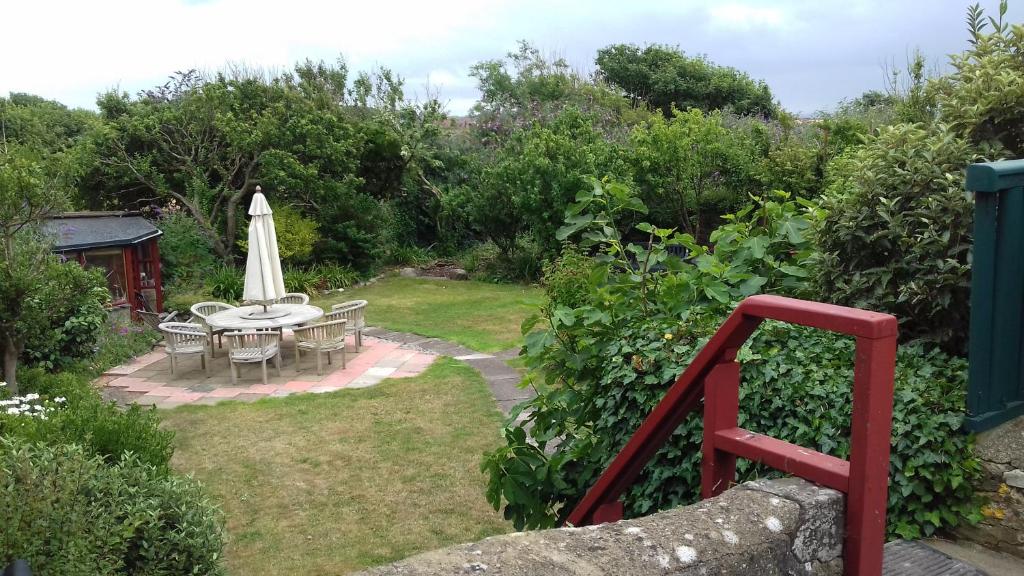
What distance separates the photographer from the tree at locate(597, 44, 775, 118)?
26109 mm

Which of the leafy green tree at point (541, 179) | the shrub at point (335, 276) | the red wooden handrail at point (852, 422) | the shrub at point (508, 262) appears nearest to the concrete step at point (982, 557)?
the red wooden handrail at point (852, 422)

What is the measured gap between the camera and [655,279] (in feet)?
12.8

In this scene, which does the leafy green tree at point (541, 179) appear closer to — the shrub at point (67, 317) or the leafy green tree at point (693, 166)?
the leafy green tree at point (693, 166)

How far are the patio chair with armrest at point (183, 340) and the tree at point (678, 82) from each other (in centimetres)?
1972

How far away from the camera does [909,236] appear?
9.82 feet

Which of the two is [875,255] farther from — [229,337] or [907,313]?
[229,337]

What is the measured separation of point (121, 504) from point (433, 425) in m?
4.36

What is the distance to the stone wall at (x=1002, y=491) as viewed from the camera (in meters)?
2.49

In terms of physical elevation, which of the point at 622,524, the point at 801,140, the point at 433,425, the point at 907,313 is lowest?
the point at 433,425

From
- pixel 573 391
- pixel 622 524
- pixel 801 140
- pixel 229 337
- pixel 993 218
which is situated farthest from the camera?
pixel 801 140

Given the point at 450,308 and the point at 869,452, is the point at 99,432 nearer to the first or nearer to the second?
the point at 869,452

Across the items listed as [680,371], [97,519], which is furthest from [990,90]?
[97,519]

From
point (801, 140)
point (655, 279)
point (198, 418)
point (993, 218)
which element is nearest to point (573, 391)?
point (655, 279)

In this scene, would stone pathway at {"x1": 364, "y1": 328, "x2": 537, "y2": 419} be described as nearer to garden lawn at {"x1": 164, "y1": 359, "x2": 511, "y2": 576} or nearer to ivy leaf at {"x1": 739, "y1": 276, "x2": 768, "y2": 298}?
garden lawn at {"x1": 164, "y1": 359, "x2": 511, "y2": 576}
